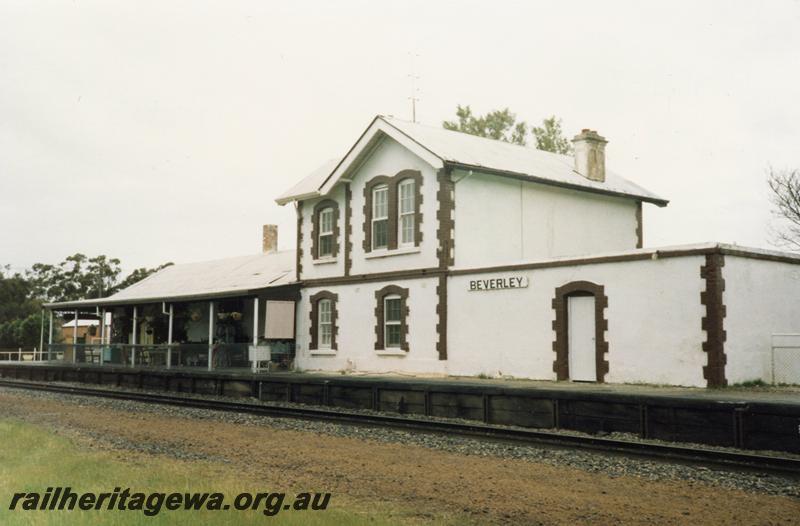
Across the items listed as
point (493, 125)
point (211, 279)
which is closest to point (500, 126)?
point (493, 125)

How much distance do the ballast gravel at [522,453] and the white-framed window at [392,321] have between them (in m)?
7.42

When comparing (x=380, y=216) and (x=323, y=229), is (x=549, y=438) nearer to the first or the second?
(x=380, y=216)

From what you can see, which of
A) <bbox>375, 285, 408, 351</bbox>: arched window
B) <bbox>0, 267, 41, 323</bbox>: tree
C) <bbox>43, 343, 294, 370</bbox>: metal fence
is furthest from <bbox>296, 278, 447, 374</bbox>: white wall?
<bbox>0, 267, 41, 323</bbox>: tree

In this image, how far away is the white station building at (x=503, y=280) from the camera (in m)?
15.7

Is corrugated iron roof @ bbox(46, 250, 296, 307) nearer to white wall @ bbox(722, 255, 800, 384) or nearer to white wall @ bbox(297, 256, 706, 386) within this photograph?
white wall @ bbox(297, 256, 706, 386)

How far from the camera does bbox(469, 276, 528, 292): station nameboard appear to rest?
61.4 feet

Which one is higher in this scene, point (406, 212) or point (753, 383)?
point (406, 212)

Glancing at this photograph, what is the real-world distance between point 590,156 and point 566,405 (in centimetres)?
1411

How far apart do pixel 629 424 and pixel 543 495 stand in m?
4.65

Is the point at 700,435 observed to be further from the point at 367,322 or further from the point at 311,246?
the point at 311,246

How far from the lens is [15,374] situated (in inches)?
1224

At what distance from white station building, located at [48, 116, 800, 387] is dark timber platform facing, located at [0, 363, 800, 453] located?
64.7 inches

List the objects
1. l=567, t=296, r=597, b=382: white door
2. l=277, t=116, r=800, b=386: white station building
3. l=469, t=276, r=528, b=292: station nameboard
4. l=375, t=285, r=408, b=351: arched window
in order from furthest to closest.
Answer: l=375, t=285, r=408, b=351: arched window → l=469, t=276, r=528, b=292: station nameboard → l=567, t=296, r=597, b=382: white door → l=277, t=116, r=800, b=386: white station building

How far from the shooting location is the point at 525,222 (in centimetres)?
2266
